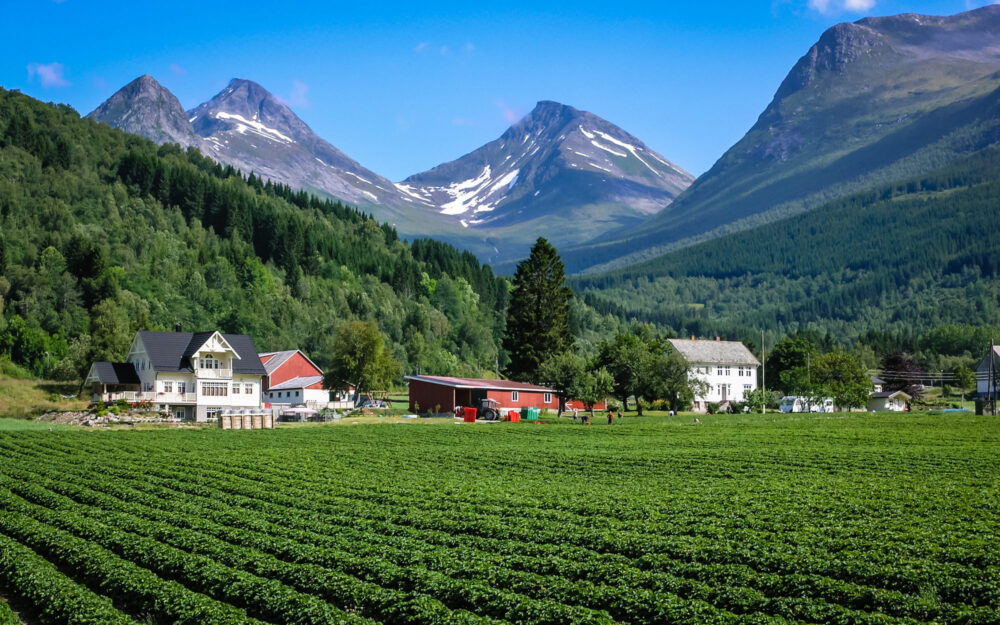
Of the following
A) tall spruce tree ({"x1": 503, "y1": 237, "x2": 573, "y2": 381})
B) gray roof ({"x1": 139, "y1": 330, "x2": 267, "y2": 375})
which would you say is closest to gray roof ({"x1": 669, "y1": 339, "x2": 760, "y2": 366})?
tall spruce tree ({"x1": 503, "y1": 237, "x2": 573, "y2": 381})

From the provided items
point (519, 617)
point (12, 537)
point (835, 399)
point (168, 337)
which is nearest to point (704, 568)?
point (519, 617)

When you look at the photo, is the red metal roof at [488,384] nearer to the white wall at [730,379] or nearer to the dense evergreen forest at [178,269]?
the white wall at [730,379]

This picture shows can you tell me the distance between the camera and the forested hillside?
120250 millimetres

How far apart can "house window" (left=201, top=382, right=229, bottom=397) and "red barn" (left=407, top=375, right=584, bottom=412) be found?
19.1 metres

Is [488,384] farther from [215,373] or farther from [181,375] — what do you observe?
[181,375]

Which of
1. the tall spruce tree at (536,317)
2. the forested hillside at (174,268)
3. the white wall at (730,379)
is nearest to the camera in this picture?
the tall spruce tree at (536,317)

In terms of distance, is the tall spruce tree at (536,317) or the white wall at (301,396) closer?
the tall spruce tree at (536,317)

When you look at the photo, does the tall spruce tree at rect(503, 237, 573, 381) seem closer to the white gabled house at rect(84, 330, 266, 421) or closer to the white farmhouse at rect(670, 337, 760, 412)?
the white farmhouse at rect(670, 337, 760, 412)

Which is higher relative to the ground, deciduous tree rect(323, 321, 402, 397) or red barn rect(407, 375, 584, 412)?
deciduous tree rect(323, 321, 402, 397)

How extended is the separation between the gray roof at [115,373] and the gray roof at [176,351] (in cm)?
400

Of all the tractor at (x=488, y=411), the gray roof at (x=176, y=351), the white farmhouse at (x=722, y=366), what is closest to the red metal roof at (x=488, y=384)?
the tractor at (x=488, y=411)

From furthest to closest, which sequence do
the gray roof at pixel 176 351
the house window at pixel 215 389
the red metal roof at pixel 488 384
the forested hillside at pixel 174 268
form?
the forested hillside at pixel 174 268, the red metal roof at pixel 488 384, the house window at pixel 215 389, the gray roof at pixel 176 351

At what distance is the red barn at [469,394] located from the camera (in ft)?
298

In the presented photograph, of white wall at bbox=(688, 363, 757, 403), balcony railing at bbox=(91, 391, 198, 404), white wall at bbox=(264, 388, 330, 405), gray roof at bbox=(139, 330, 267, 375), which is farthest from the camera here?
white wall at bbox=(688, 363, 757, 403)
